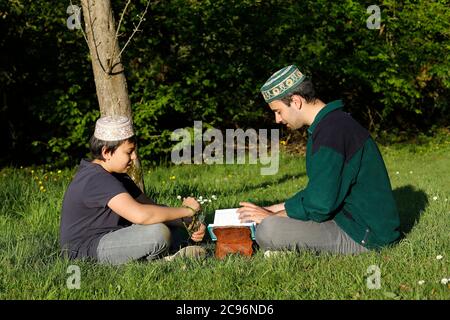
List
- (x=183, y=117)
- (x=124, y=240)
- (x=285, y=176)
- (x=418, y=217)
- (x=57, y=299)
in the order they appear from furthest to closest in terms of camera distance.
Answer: (x=183, y=117) → (x=285, y=176) → (x=418, y=217) → (x=124, y=240) → (x=57, y=299)

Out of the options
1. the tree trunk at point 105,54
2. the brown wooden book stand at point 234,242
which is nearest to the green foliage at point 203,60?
the tree trunk at point 105,54

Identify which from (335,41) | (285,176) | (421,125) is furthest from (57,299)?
(421,125)

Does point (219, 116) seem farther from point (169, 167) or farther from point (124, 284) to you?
point (124, 284)

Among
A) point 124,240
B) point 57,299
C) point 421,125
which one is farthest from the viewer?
point 421,125

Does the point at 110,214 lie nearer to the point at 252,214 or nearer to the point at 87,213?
the point at 87,213

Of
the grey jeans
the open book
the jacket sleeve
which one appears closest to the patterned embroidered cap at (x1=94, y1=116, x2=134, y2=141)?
the grey jeans

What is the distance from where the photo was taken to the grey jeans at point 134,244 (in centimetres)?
473

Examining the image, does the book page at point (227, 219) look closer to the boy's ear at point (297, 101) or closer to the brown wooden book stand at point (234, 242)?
the brown wooden book stand at point (234, 242)

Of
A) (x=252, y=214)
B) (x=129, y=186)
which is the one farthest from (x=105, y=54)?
(x=252, y=214)

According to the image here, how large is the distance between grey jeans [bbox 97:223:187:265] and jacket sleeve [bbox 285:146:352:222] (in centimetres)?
86

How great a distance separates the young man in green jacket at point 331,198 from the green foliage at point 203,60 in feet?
18.5

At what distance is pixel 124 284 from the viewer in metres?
4.23

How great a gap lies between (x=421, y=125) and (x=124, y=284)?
9.74 metres

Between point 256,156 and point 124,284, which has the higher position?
point 124,284
